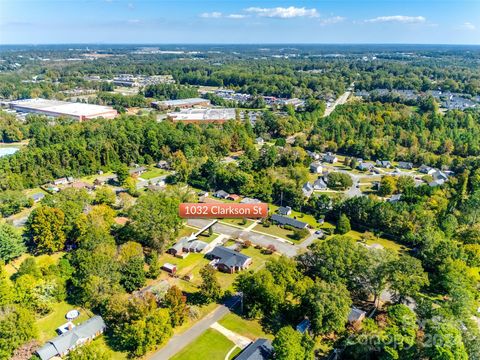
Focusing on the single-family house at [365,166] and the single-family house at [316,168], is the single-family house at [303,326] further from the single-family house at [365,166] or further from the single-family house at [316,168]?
the single-family house at [365,166]

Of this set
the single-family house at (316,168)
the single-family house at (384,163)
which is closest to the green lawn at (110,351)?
the single-family house at (316,168)

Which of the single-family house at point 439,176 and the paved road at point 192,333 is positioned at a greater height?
the single-family house at point 439,176

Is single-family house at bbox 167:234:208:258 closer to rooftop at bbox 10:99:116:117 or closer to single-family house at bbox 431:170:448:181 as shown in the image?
single-family house at bbox 431:170:448:181

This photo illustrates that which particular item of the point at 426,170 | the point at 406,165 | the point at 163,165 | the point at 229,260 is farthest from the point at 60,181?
the point at 426,170

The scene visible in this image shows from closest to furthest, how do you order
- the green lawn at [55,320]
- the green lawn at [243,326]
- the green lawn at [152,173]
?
the green lawn at [55,320] < the green lawn at [243,326] < the green lawn at [152,173]

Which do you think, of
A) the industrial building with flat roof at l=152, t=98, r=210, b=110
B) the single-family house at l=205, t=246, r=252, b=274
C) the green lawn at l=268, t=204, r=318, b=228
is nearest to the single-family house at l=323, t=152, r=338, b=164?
the green lawn at l=268, t=204, r=318, b=228

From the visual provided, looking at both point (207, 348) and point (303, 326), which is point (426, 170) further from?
point (207, 348)

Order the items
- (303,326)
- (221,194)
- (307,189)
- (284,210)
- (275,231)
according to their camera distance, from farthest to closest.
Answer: (307,189), (221,194), (284,210), (275,231), (303,326)
